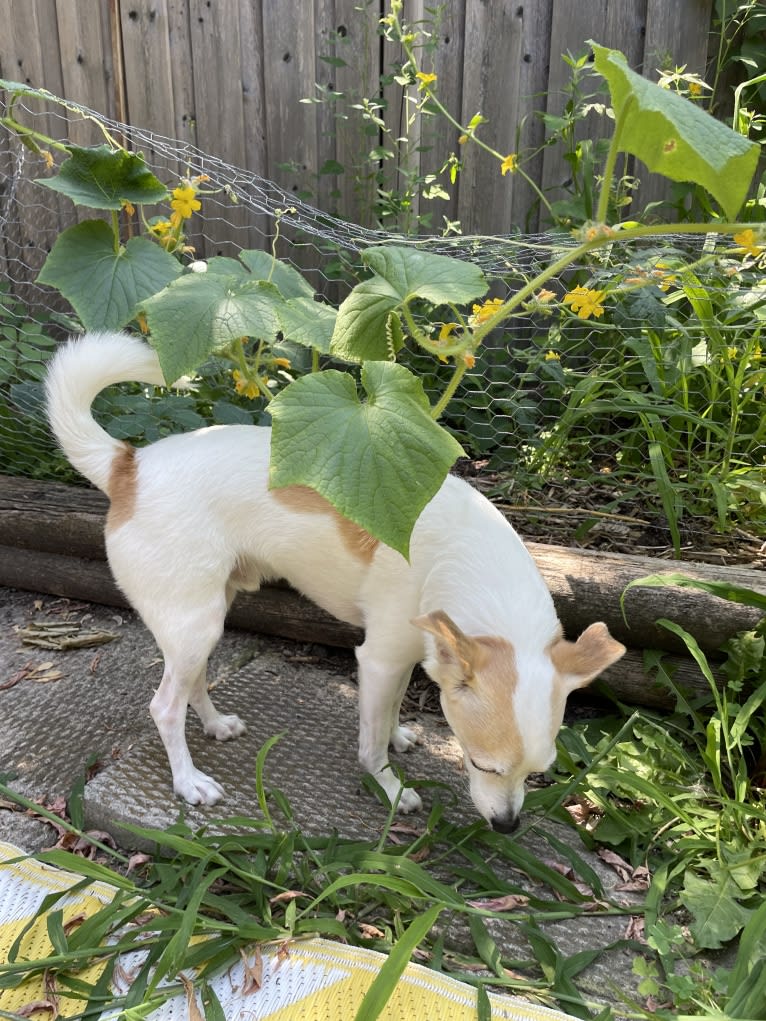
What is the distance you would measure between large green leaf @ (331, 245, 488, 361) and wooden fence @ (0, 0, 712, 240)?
1706mm

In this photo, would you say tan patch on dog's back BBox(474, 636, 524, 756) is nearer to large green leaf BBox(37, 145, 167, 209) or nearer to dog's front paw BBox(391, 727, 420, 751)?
dog's front paw BBox(391, 727, 420, 751)

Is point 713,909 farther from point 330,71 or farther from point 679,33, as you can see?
point 330,71

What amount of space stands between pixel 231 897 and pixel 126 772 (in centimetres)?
51

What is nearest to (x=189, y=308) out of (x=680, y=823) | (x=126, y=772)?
(x=126, y=772)

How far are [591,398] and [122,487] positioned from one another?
5.43 ft

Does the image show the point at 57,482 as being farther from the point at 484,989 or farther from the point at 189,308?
the point at 484,989

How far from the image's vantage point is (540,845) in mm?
1845

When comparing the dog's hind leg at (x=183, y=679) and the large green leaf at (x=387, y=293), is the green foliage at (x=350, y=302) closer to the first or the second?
the large green leaf at (x=387, y=293)

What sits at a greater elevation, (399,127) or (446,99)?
(446,99)

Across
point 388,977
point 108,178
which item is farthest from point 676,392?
point 388,977

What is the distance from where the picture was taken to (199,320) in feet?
5.20

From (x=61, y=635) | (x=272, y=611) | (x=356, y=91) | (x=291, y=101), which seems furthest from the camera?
(x=291, y=101)

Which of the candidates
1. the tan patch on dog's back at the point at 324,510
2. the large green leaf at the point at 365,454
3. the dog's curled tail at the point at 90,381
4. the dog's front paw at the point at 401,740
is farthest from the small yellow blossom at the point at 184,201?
the dog's front paw at the point at 401,740

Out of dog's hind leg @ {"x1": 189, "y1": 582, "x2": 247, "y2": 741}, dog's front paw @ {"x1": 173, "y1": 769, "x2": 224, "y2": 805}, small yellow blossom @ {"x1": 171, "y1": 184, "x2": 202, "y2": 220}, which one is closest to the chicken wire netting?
small yellow blossom @ {"x1": 171, "y1": 184, "x2": 202, "y2": 220}
